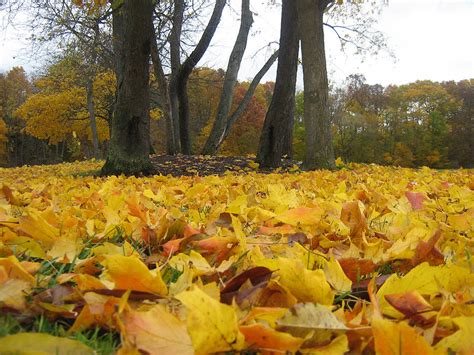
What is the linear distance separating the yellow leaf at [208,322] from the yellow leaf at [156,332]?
0.12 feet

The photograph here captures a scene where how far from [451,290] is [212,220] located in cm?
108

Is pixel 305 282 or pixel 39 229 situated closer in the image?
pixel 305 282

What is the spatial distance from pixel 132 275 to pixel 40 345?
9.3 inches

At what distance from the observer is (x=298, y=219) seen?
5.86 ft

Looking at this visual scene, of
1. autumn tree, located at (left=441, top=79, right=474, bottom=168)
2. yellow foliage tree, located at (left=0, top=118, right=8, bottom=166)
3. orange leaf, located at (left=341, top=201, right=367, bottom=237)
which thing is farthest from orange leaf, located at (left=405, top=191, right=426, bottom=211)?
yellow foliage tree, located at (left=0, top=118, right=8, bottom=166)

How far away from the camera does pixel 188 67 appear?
12.8 m

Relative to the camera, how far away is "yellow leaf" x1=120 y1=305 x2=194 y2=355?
2.15 feet

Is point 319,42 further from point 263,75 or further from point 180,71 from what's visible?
point 263,75

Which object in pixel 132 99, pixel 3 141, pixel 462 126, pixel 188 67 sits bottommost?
pixel 3 141

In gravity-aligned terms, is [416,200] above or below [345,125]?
below

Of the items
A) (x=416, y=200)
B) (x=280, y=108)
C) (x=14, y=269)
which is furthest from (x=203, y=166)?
(x=14, y=269)

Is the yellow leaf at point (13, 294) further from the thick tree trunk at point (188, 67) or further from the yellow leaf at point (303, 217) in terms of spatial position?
the thick tree trunk at point (188, 67)

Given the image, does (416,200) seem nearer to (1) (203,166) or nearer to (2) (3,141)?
(1) (203,166)

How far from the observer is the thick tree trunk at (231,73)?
13.8 meters
